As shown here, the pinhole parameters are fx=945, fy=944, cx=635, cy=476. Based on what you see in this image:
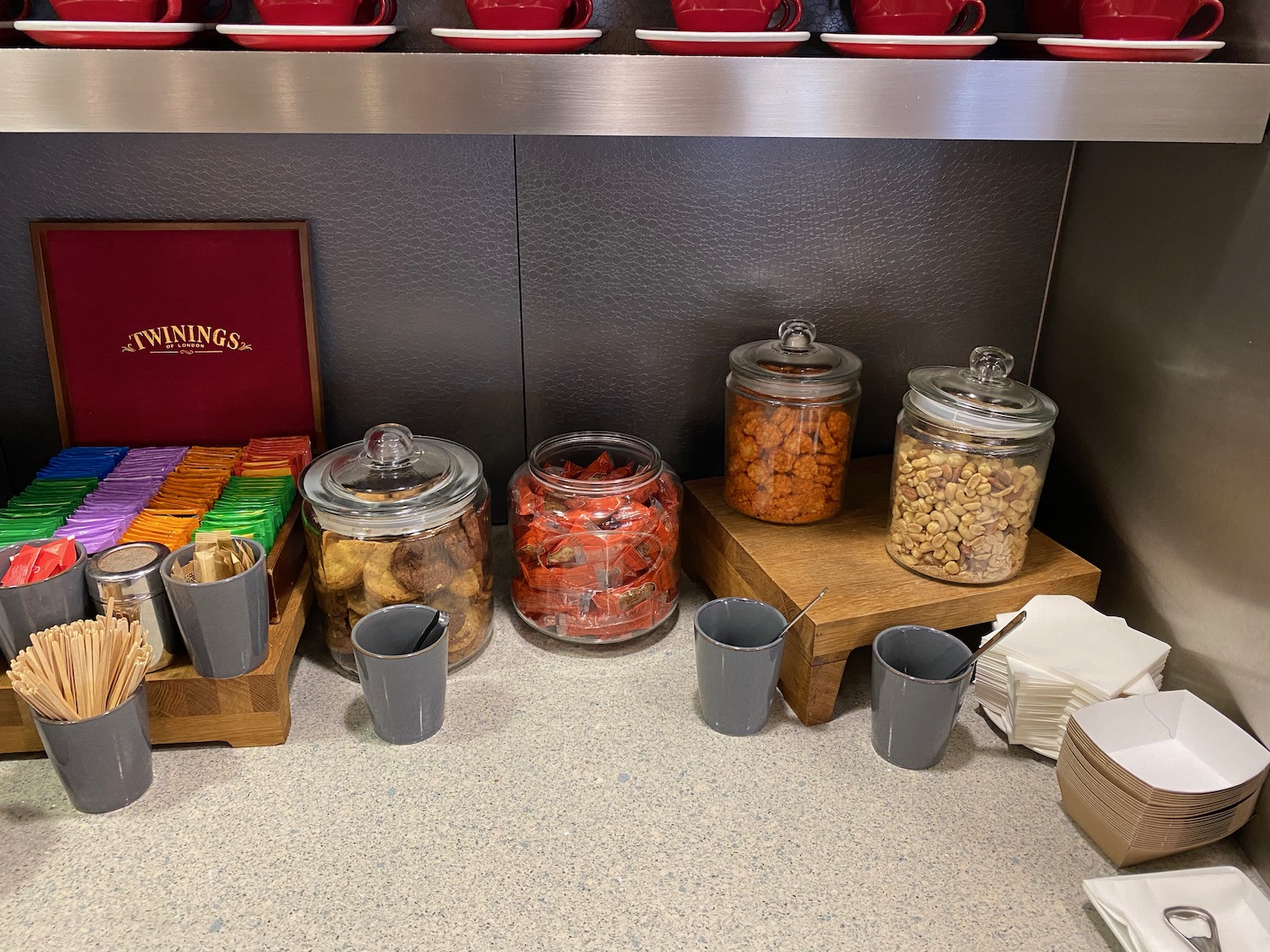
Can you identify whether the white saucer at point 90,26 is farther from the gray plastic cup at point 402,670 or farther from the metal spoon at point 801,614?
the metal spoon at point 801,614

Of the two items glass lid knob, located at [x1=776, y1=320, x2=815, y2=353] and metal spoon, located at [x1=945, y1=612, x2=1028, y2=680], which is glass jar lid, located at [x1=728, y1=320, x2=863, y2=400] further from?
metal spoon, located at [x1=945, y1=612, x2=1028, y2=680]

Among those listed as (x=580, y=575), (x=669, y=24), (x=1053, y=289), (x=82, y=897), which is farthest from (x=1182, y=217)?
(x=82, y=897)

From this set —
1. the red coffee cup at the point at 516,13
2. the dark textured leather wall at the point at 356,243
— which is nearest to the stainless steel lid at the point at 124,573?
the dark textured leather wall at the point at 356,243

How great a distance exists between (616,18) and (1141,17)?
0.48 m

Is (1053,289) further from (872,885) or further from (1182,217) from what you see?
(872,885)

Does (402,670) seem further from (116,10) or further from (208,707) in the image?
(116,10)

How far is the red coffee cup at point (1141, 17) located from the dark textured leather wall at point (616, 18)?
0.65ft

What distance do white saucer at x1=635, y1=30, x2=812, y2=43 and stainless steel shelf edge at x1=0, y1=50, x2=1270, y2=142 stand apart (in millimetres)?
36

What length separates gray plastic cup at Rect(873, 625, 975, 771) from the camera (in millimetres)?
806

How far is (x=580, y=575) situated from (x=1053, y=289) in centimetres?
68

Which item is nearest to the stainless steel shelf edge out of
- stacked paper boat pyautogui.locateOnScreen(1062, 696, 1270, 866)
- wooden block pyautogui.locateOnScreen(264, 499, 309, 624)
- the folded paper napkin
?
wooden block pyautogui.locateOnScreen(264, 499, 309, 624)

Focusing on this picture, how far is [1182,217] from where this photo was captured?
89 centimetres

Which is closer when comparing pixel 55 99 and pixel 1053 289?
pixel 55 99

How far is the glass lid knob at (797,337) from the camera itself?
1.02 metres
